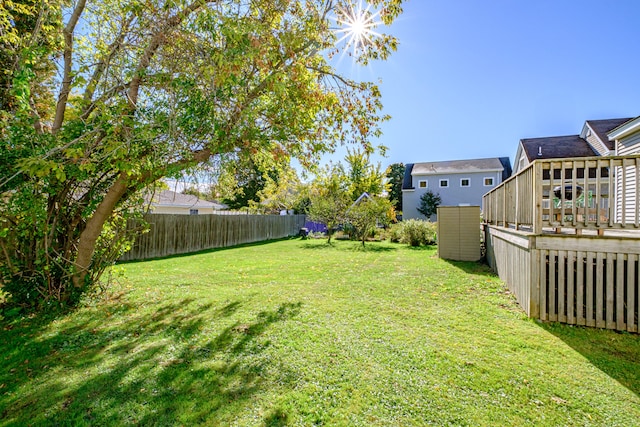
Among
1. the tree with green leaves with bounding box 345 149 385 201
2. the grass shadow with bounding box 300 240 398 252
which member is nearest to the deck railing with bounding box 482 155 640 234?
the grass shadow with bounding box 300 240 398 252

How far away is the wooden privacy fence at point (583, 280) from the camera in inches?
146

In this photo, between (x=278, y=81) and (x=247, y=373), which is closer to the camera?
(x=247, y=373)

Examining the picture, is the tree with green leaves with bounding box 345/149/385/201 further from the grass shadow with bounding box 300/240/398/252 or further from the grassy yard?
the grassy yard

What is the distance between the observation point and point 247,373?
9.05ft

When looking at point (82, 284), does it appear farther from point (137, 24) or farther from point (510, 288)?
point (510, 288)

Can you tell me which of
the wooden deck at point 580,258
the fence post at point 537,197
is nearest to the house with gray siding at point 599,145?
the wooden deck at point 580,258

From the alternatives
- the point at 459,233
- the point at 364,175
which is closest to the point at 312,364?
the point at 459,233

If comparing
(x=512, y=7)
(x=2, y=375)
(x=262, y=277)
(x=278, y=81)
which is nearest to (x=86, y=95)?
(x=278, y=81)

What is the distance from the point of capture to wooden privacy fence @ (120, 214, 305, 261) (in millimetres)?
10609

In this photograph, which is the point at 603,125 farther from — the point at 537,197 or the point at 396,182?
the point at 396,182

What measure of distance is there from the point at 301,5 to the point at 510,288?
6.95 metres

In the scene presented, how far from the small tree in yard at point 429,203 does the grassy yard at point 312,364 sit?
70.4 ft

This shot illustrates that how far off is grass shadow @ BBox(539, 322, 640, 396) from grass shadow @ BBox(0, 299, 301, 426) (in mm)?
3519

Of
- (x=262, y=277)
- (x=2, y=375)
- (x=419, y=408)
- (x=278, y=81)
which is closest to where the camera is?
(x=419, y=408)
